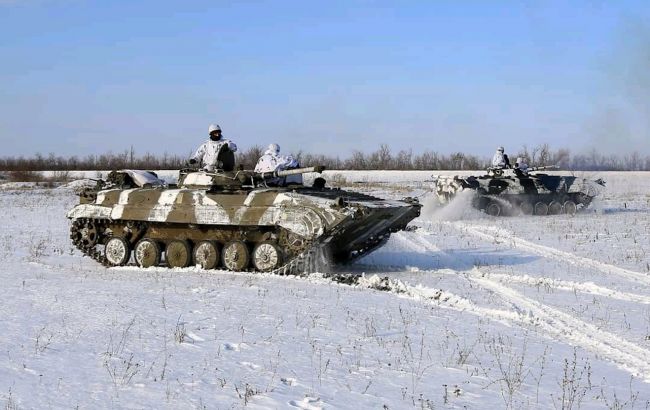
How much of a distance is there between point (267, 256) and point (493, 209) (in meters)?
18.0

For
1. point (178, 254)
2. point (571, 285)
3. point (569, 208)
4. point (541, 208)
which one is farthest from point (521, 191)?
point (178, 254)

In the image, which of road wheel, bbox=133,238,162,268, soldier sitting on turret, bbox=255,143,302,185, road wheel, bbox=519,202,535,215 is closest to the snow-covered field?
road wheel, bbox=133,238,162,268

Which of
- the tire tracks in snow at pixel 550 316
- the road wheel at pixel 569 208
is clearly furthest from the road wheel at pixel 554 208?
the tire tracks in snow at pixel 550 316

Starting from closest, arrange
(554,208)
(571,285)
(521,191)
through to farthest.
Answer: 1. (571,285)
2. (521,191)
3. (554,208)

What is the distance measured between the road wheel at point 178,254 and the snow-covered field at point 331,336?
488mm

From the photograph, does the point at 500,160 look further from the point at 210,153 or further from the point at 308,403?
the point at 308,403

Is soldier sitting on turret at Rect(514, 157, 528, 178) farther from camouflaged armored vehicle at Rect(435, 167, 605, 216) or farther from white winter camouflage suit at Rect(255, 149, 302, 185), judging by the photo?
white winter camouflage suit at Rect(255, 149, 302, 185)

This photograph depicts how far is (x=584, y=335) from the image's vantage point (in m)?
9.53

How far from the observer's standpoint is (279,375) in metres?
7.28

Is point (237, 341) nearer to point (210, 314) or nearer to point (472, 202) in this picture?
point (210, 314)

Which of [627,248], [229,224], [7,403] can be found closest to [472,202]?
[627,248]

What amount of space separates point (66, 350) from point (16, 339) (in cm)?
80

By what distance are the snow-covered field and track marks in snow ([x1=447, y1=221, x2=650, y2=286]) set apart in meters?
Result: 0.12

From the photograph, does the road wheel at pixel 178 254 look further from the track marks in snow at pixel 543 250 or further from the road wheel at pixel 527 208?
the road wheel at pixel 527 208
